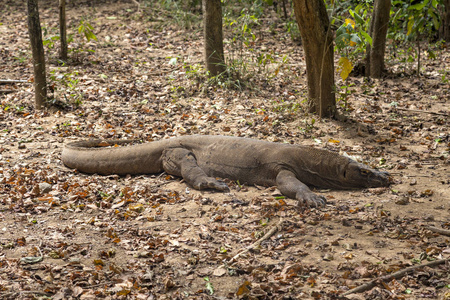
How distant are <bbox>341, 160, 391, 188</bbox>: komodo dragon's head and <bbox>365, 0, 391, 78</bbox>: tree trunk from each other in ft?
11.3

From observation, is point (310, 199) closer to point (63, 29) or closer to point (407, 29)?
point (407, 29)

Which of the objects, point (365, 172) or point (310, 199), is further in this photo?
point (365, 172)

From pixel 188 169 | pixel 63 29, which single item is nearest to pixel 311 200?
pixel 188 169

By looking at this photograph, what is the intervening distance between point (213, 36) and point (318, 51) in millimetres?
2245

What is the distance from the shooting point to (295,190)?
4484mm

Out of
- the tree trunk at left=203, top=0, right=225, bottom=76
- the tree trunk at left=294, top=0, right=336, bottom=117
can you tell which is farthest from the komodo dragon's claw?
the tree trunk at left=203, top=0, right=225, bottom=76

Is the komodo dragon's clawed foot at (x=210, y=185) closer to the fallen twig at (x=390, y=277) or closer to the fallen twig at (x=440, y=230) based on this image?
the fallen twig at (x=440, y=230)

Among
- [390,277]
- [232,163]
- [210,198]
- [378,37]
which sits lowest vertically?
[210,198]

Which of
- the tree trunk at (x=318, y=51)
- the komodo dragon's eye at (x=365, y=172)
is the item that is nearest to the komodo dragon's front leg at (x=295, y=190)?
the komodo dragon's eye at (x=365, y=172)

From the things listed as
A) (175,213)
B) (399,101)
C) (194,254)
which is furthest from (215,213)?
(399,101)

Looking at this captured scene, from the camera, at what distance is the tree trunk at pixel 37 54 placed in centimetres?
680

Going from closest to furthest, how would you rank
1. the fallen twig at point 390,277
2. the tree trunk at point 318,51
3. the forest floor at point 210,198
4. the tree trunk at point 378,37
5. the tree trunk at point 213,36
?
the fallen twig at point 390,277 < the forest floor at point 210,198 < the tree trunk at point 318,51 < the tree trunk at point 378,37 < the tree trunk at point 213,36

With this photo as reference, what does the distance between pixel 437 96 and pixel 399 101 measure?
2.01 feet

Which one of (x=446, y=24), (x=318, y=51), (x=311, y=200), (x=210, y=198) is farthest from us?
(x=446, y=24)
